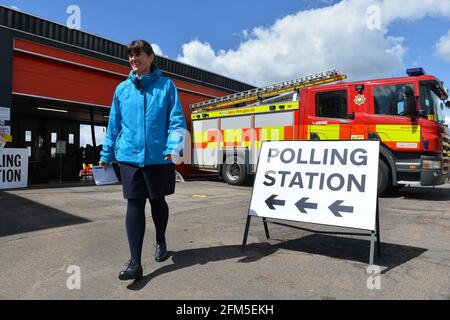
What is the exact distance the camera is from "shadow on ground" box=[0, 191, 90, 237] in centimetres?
496

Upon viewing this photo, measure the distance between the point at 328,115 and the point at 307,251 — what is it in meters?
6.29

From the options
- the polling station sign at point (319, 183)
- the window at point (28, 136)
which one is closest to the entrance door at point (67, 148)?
the window at point (28, 136)

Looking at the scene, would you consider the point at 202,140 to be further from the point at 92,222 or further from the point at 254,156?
the point at 92,222

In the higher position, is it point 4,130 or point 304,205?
point 4,130

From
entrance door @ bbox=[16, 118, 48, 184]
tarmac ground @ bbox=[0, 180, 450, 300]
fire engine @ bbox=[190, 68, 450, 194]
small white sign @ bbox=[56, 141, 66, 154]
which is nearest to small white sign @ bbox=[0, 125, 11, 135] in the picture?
tarmac ground @ bbox=[0, 180, 450, 300]

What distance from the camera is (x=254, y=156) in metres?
11.7

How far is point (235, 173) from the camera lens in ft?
40.1

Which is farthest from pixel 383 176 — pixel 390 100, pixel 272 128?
pixel 272 128

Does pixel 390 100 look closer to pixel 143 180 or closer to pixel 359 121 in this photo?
pixel 359 121

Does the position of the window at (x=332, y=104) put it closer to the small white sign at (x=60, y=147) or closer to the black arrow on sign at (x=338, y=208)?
the black arrow on sign at (x=338, y=208)

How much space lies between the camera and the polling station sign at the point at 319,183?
3.56 metres

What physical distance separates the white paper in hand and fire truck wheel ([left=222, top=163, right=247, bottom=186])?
335 inches
